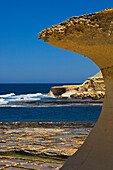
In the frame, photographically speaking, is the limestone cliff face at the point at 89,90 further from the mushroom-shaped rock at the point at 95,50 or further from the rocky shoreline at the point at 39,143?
the mushroom-shaped rock at the point at 95,50

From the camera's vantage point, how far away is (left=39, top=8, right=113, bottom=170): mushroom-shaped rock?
4.02 m

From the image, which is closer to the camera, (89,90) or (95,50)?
(95,50)

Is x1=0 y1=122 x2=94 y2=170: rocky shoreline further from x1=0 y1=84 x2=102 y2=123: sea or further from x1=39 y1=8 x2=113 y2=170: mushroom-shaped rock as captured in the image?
x1=0 y1=84 x2=102 y2=123: sea

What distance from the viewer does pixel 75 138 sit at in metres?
10.9

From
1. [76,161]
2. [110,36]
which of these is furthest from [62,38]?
[76,161]

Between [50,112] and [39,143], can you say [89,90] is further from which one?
[39,143]

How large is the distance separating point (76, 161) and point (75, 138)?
234 inches

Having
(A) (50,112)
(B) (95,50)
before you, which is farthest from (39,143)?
(A) (50,112)

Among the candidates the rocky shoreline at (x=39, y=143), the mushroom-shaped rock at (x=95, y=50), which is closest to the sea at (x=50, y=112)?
the rocky shoreline at (x=39, y=143)

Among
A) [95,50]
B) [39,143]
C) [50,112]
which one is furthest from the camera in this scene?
[50,112]

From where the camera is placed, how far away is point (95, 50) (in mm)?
4363

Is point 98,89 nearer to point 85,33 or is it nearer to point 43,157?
point 43,157

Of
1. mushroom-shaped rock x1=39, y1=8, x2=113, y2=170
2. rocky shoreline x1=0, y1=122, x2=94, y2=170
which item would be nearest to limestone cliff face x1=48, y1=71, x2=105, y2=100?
rocky shoreline x1=0, y1=122, x2=94, y2=170

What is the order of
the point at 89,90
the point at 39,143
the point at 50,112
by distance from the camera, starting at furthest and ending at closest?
the point at 89,90 < the point at 50,112 < the point at 39,143
